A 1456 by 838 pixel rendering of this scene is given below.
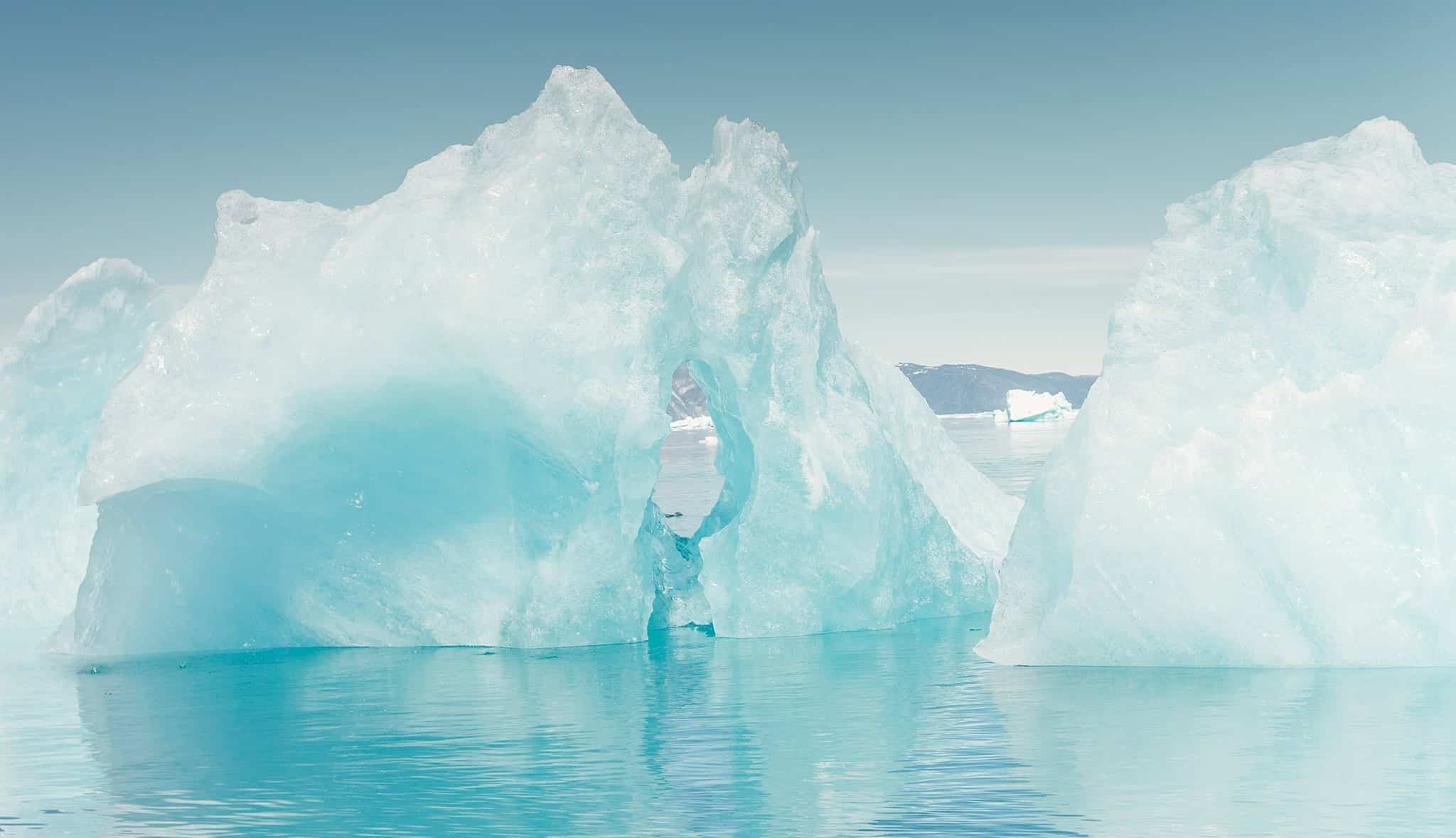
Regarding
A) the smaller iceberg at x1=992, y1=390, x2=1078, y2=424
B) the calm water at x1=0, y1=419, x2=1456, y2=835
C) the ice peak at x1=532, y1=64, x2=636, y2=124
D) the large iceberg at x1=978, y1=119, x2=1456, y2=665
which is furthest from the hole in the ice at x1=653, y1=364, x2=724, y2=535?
the smaller iceberg at x1=992, y1=390, x2=1078, y2=424

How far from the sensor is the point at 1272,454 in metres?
14.7

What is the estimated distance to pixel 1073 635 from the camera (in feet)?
51.2

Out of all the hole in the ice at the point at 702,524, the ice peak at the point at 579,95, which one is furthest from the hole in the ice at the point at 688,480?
the ice peak at the point at 579,95

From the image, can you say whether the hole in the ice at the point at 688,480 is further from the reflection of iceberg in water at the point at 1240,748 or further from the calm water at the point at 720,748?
the reflection of iceberg in water at the point at 1240,748

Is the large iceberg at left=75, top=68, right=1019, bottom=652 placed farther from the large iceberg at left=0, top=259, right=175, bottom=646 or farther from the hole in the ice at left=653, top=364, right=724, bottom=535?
the large iceberg at left=0, top=259, right=175, bottom=646

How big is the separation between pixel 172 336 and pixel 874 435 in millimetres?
7358

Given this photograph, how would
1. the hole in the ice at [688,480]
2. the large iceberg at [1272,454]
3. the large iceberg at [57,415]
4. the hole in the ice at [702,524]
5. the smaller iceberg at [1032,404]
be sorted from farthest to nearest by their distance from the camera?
the smaller iceberg at [1032,404], the hole in the ice at [688,480], the large iceberg at [57,415], the hole in the ice at [702,524], the large iceberg at [1272,454]

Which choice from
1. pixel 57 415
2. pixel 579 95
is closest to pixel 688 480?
pixel 57 415

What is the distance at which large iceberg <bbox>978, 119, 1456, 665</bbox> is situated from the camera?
14.5 m

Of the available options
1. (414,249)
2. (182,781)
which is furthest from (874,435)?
(182,781)

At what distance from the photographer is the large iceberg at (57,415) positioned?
71.3ft

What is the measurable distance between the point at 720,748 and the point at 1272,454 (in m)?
5.66

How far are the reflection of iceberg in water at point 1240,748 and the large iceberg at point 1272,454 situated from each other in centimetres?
47

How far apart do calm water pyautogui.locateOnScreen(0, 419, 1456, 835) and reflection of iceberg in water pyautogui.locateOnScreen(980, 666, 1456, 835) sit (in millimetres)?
28
